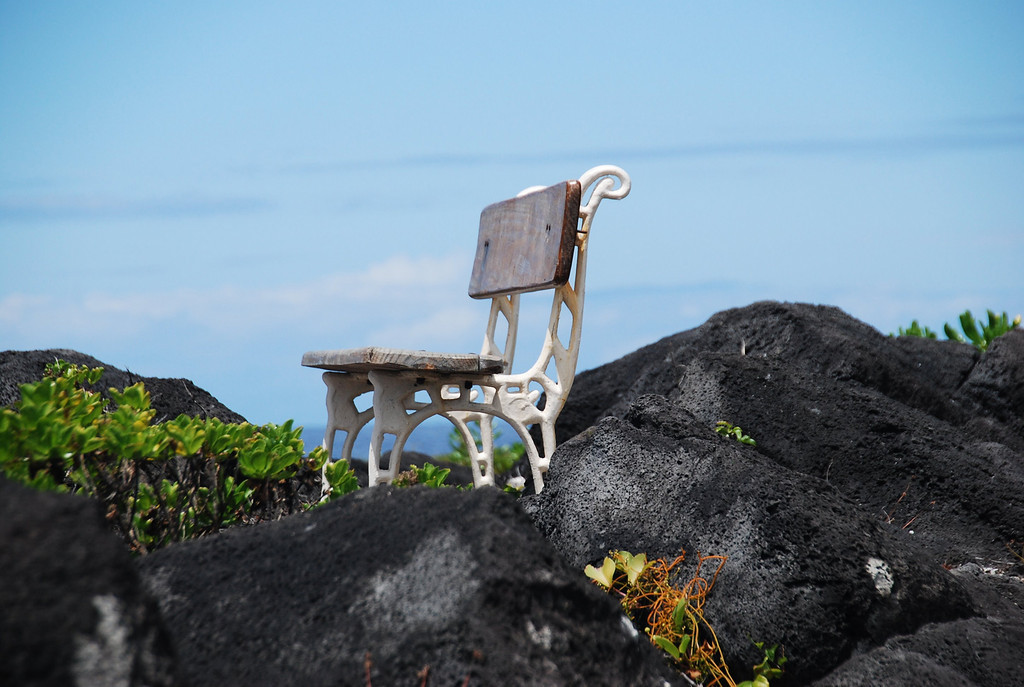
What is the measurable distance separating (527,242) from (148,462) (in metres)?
2.94

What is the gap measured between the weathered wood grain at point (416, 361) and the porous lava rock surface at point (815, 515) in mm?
706

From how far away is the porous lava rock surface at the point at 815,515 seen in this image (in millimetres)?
3010

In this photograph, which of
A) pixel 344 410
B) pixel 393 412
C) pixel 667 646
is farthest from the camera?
pixel 344 410

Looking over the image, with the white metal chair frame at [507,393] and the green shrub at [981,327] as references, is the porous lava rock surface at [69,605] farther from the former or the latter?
the green shrub at [981,327]

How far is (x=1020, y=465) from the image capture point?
5395mm

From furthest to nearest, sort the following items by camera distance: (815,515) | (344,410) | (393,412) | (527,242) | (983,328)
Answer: (983,328)
(527,242)
(344,410)
(393,412)
(815,515)

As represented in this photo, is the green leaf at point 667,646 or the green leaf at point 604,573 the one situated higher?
the green leaf at point 604,573

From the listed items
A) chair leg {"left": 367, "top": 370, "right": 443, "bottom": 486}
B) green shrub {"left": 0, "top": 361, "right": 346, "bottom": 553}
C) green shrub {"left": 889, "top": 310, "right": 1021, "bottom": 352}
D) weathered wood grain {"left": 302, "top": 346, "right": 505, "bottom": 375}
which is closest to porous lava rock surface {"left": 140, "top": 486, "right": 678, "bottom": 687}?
green shrub {"left": 0, "top": 361, "right": 346, "bottom": 553}

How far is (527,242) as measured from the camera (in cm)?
532

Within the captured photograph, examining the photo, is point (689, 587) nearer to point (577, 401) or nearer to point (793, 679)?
point (793, 679)

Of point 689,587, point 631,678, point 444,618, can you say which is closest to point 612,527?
point 689,587

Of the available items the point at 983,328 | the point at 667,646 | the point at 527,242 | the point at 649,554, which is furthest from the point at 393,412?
the point at 983,328

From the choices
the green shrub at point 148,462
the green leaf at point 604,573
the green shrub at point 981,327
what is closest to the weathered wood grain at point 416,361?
the green shrub at point 148,462

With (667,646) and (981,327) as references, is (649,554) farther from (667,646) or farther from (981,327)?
(981,327)
